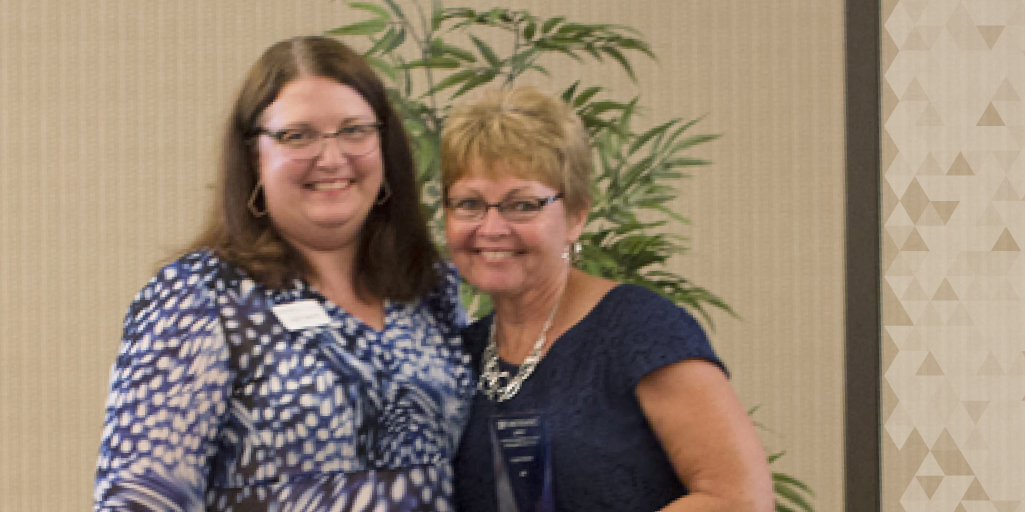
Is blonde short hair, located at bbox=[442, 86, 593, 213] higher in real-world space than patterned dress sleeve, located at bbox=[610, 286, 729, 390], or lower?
higher

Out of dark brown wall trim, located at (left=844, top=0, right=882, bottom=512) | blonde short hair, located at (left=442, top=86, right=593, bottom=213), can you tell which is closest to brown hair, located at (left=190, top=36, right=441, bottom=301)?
blonde short hair, located at (left=442, top=86, right=593, bottom=213)

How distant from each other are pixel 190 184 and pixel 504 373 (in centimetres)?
189

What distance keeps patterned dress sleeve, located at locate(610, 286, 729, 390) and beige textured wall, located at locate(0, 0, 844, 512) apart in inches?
64.5

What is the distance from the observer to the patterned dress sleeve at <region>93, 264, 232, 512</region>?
1.36 meters

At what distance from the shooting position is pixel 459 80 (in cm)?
245

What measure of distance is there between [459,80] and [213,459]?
125 cm

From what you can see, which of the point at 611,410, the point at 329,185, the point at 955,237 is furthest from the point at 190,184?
the point at 955,237

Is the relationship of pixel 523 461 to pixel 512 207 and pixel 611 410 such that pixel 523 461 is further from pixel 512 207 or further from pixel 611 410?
pixel 512 207

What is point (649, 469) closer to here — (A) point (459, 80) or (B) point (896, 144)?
(A) point (459, 80)

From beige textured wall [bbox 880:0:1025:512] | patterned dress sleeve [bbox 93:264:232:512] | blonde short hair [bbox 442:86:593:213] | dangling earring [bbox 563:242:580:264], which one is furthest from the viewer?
beige textured wall [bbox 880:0:1025:512]

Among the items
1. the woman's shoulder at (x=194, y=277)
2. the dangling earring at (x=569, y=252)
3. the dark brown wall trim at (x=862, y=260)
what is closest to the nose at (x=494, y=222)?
the dangling earring at (x=569, y=252)

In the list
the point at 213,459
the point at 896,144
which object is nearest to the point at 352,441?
the point at 213,459

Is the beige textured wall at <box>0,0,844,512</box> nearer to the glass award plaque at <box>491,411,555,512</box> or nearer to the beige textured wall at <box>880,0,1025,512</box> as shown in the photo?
the beige textured wall at <box>880,0,1025,512</box>

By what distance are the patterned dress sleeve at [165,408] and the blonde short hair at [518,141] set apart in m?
0.45
